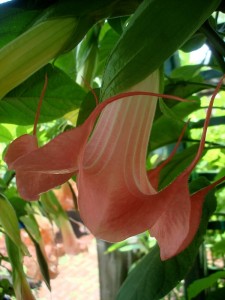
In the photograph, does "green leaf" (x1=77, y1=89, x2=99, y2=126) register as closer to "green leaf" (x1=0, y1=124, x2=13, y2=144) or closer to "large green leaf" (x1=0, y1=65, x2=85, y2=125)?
"large green leaf" (x1=0, y1=65, x2=85, y2=125)

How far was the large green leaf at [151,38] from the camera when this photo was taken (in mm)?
163

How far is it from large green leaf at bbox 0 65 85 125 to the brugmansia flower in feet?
0.31

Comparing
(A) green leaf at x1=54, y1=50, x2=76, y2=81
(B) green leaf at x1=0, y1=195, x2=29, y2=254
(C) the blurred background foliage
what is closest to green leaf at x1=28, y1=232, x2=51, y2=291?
(C) the blurred background foliage

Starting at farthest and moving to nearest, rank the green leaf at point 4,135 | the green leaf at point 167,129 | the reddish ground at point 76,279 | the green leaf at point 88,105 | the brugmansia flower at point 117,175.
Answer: the reddish ground at point 76,279 < the green leaf at point 167,129 < the green leaf at point 4,135 < the green leaf at point 88,105 < the brugmansia flower at point 117,175

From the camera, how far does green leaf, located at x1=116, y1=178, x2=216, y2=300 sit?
358 millimetres

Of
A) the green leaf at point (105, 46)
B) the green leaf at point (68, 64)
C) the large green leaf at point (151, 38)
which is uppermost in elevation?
the green leaf at point (105, 46)

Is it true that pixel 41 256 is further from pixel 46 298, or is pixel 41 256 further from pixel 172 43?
pixel 172 43

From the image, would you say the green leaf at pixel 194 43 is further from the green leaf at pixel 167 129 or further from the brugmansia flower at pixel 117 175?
the brugmansia flower at pixel 117 175

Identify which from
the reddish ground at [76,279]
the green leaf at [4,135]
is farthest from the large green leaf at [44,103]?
the reddish ground at [76,279]

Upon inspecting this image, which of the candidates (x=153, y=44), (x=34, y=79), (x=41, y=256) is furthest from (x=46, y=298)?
(x=153, y=44)

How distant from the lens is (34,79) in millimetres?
276

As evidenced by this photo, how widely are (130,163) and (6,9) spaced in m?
0.11

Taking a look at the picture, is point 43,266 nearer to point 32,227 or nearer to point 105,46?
point 32,227

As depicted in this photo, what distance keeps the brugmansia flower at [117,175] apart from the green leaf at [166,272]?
19 centimetres
